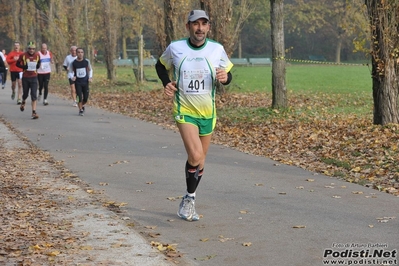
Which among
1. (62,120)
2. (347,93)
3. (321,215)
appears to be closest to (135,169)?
(321,215)

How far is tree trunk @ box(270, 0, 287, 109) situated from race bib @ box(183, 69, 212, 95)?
12.5 metres

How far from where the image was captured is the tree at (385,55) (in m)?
16.0

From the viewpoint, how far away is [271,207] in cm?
927

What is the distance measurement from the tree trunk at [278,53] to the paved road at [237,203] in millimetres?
5378

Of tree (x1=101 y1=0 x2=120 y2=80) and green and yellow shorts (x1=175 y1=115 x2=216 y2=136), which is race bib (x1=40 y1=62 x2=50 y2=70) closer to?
tree (x1=101 y1=0 x2=120 y2=80)

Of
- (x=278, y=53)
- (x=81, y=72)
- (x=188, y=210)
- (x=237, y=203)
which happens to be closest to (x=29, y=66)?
(x=81, y=72)

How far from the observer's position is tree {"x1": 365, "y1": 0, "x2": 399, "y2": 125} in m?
16.0

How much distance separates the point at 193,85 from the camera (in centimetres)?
852

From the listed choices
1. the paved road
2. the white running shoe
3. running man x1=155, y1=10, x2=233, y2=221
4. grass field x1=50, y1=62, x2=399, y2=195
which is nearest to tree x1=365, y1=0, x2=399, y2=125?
grass field x1=50, y1=62, x2=399, y2=195

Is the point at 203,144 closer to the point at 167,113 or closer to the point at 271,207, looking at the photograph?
the point at 271,207

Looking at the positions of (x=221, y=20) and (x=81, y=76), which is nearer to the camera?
(x=81, y=76)

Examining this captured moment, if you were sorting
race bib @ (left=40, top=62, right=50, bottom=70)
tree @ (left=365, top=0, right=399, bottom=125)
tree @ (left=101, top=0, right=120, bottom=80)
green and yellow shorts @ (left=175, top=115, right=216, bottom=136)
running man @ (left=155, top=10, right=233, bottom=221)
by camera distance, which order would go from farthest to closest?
tree @ (left=101, top=0, right=120, bottom=80)
race bib @ (left=40, top=62, right=50, bottom=70)
tree @ (left=365, top=0, right=399, bottom=125)
green and yellow shorts @ (left=175, top=115, right=216, bottom=136)
running man @ (left=155, top=10, right=233, bottom=221)

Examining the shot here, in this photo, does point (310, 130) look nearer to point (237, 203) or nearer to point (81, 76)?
point (237, 203)

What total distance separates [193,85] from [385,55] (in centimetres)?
864
